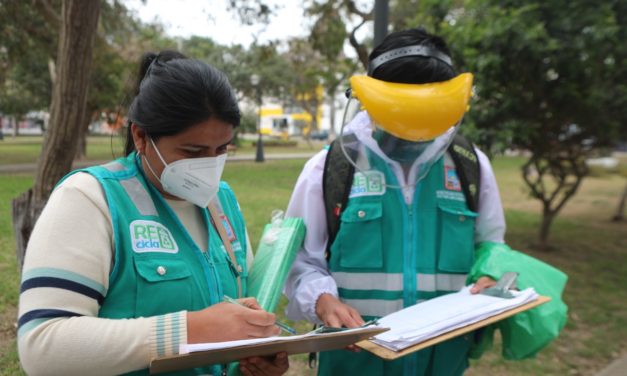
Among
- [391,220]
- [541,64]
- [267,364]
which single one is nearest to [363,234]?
[391,220]

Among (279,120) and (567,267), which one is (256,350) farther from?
(279,120)

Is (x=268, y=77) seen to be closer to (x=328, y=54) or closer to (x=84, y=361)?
(x=328, y=54)

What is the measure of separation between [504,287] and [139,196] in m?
1.27

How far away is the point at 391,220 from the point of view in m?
1.84

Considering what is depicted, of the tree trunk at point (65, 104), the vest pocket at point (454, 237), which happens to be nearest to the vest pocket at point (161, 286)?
the vest pocket at point (454, 237)

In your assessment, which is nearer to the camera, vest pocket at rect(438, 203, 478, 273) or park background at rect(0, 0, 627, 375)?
vest pocket at rect(438, 203, 478, 273)

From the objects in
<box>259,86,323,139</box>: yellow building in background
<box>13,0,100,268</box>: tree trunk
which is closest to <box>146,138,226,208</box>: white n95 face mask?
<box>13,0,100,268</box>: tree trunk

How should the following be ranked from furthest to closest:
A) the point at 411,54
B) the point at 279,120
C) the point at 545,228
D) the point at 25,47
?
the point at 279,120
the point at 25,47
the point at 545,228
the point at 411,54

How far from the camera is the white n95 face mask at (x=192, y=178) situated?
53.1 inches

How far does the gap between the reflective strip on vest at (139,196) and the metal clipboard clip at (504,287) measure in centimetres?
119

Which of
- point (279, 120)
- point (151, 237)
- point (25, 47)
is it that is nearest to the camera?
point (151, 237)

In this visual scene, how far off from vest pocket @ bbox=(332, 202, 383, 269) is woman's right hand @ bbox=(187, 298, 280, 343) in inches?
26.1

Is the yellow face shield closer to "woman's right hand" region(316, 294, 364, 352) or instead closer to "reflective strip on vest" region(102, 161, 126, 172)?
"woman's right hand" region(316, 294, 364, 352)

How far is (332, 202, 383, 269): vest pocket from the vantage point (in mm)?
1811
